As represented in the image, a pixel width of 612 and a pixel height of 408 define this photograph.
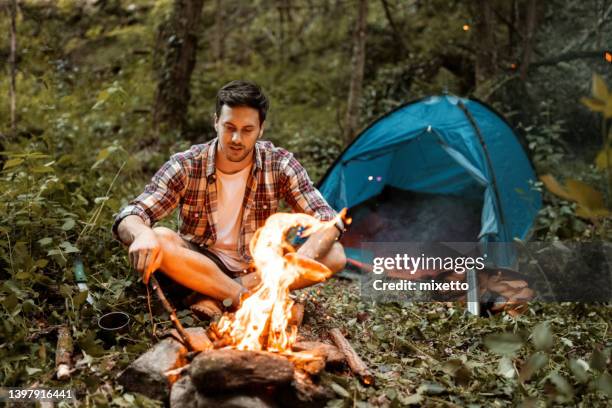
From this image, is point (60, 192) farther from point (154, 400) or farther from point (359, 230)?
point (359, 230)

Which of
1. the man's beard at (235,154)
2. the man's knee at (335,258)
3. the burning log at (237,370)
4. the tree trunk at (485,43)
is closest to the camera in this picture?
the burning log at (237,370)

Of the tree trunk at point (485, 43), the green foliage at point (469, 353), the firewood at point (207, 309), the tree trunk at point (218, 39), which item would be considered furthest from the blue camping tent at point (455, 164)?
the tree trunk at point (218, 39)

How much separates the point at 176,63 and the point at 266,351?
5.11m

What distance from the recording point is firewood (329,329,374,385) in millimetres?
2414

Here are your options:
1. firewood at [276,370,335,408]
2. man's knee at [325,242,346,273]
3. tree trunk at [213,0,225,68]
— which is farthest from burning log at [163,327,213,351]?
tree trunk at [213,0,225,68]

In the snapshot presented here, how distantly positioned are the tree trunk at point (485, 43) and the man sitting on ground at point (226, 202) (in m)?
4.63

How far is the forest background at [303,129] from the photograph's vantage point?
7.85ft

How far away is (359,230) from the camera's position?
549cm

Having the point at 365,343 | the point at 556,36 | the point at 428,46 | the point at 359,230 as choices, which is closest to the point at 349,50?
the point at 428,46

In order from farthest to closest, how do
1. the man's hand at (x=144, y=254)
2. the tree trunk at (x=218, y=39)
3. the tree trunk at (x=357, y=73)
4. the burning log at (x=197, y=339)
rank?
the tree trunk at (x=218, y=39)
the tree trunk at (x=357, y=73)
the man's hand at (x=144, y=254)
the burning log at (x=197, y=339)

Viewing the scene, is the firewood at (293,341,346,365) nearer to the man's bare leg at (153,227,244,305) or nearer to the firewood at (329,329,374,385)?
the firewood at (329,329,374,385)

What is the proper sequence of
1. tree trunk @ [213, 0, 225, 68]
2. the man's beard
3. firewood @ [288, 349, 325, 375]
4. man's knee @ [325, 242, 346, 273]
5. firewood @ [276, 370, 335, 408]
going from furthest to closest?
tree trunk @ [213, 0, 225, 68]
man's knee @ [325, 242, 346, 273]
the man's beard
firewood @ [288, 349, 325, 375]
firewood @ [276, 370, 335, 408]

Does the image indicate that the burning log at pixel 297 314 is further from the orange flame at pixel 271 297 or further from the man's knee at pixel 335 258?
the man's knee at pixel 335 258

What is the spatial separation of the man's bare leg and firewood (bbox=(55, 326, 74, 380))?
1.86ft
